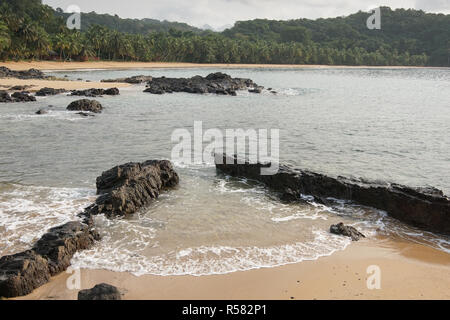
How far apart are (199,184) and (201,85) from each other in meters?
38.6

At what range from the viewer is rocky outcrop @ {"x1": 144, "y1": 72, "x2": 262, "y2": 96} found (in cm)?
4838

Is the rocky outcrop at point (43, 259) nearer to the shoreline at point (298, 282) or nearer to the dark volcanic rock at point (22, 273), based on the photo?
the dark volcanic rock at point (22, 273)

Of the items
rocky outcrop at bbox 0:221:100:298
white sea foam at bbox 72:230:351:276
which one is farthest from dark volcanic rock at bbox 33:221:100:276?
white sea foam at bbox 72:230:351:276

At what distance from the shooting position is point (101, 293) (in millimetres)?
6699

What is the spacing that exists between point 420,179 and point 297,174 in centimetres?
562

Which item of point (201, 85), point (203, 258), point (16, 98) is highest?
point (201, 85)

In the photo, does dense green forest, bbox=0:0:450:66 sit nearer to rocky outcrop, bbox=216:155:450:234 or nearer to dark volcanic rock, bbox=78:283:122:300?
rocky outcrop, bbox=216:155:450:234

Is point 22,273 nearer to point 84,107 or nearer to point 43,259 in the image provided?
point 43,259

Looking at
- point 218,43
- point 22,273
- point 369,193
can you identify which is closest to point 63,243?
point 22,273

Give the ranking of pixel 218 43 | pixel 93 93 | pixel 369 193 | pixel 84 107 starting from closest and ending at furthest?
1. pixel 369 193
2. pixel 84 107
3. pixel 93 93
4. pixel 218 43

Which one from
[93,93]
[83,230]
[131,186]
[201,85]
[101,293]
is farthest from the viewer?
[201,85]

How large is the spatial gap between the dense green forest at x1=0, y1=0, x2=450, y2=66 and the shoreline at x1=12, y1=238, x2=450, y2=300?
69655 mm

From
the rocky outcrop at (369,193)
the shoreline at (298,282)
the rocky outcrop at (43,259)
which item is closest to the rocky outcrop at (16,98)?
the rocky outcrop at (369,193)
